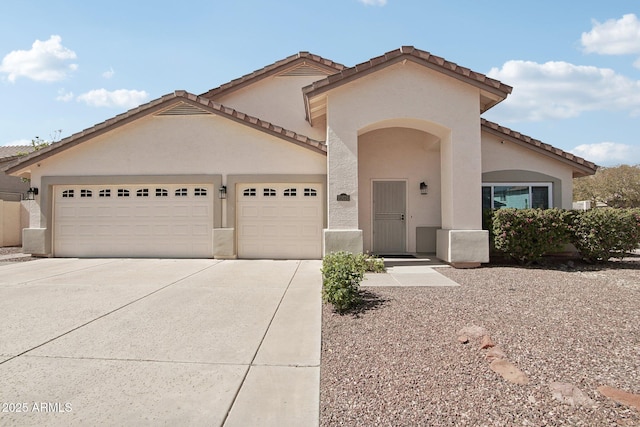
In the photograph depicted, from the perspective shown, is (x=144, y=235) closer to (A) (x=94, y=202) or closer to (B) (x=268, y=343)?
(A) (x=94, y=202)

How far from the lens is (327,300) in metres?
5.94

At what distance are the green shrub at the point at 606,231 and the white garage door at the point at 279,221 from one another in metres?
7.34

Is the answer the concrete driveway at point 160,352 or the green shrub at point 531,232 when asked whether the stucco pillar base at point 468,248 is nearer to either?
the green shrub at point 531,232

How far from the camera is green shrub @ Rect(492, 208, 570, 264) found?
30.8 ft

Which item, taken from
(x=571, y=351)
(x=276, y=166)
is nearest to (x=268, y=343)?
(x=571, y=351)

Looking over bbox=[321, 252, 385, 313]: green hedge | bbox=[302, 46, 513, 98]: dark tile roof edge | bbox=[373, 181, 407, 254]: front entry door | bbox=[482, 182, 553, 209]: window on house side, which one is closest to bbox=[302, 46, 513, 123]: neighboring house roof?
bbox=[302, 46, 513, 98]: dark tile roof edge

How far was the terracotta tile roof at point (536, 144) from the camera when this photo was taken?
11.0m

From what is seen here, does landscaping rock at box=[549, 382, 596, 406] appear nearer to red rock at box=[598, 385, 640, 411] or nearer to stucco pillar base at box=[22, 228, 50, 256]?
red rock at box=[598, 385, 640, 411]

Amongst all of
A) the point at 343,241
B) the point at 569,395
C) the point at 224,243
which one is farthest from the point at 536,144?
the point at 224,243

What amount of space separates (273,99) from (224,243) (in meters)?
6.47

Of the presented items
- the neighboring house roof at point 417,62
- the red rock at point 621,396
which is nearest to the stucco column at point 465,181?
the neighboring house roof at point 417,62

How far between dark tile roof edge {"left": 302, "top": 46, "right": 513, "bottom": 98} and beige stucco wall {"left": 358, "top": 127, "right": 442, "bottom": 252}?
2.70m

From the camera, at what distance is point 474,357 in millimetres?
3893

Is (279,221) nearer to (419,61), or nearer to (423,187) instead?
(423,187)
